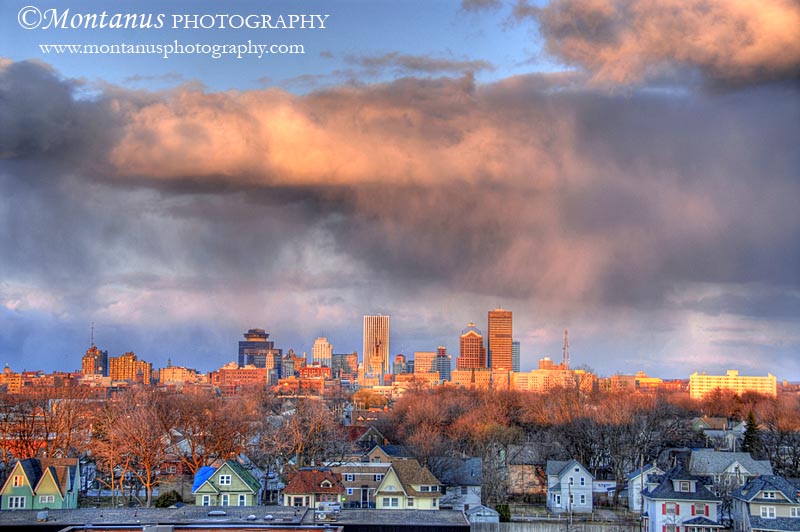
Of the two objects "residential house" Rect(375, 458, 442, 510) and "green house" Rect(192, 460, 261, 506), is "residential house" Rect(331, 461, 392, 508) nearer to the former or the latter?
"residential house" Rect(375, 458, 442, 510)

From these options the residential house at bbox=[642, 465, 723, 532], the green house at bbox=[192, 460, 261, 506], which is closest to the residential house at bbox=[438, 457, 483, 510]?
the residential house at bbox=[642, 465, 723, 532]

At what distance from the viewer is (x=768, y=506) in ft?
68.7

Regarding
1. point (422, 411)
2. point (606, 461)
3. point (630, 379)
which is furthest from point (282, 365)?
point (606, 461)

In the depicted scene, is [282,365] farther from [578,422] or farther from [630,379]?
[578,422]

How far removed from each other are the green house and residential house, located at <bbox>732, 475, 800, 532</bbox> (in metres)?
12.1

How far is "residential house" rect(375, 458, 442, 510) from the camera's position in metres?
22.5

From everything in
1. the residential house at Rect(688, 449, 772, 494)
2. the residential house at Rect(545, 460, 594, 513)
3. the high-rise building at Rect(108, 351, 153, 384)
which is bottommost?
the residential house at Rect(545, 460, 594, 513)

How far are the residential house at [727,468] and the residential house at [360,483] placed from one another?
951cm

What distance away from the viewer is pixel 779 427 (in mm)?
33781

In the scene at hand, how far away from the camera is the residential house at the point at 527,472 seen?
28719mm

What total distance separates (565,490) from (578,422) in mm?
8693

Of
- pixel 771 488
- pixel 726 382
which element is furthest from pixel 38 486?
pixel 726 382

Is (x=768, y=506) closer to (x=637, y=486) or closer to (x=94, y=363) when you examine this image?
(x=637, y=486)

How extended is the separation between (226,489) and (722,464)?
48.9 ft
